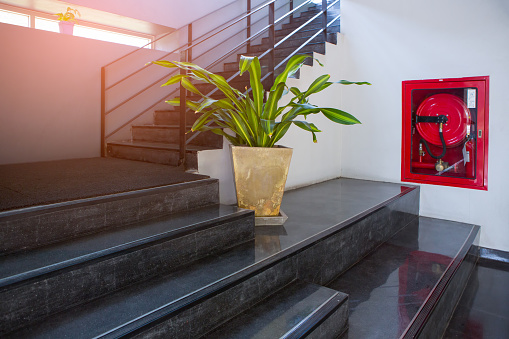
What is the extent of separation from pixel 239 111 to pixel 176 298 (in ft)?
3.86

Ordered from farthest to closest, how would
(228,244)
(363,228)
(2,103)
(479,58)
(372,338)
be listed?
1. (479,58)
2. (2,103)
3. (363,228)
4. (228,244)
5. (372,338)

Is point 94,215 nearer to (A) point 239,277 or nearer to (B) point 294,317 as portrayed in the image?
(A) point 239,277

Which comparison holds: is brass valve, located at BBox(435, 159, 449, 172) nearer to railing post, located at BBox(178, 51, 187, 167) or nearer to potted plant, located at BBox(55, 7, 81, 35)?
railing post, located at BBox(178, 51, 187, 167)

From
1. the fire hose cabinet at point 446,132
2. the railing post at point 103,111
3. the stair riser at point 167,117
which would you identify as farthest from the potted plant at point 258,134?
the fire hose cabinet at point 446,132

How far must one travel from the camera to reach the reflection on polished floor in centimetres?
197

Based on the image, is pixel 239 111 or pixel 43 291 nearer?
pixel 43 291

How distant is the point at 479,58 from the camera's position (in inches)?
121

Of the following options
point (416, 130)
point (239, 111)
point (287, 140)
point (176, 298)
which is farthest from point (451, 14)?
point (176, 298)

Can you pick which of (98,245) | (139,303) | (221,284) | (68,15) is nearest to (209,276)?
(221,284)

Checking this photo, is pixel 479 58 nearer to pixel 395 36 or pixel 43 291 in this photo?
pixel 395 36

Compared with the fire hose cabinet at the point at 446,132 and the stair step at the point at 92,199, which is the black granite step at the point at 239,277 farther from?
the fire hose cabinet at the point at 446,132

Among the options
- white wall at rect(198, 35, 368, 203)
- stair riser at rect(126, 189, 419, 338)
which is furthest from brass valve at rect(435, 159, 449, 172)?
white wall at rect(198, 35, 368, 203)

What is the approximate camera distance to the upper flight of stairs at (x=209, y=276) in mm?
1120

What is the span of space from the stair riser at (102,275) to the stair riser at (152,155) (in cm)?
78
